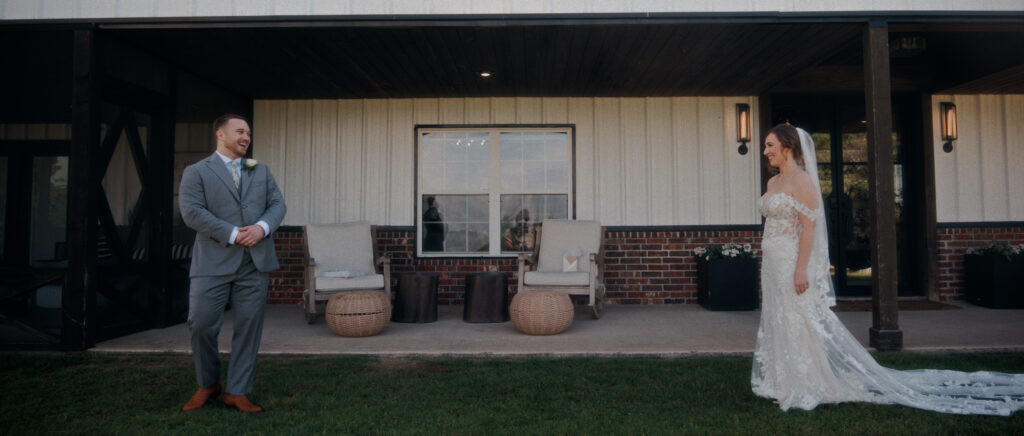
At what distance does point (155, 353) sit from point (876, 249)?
5.11 meters

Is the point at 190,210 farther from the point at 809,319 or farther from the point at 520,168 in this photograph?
the point at 520,168

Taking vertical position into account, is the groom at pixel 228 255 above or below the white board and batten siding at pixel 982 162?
below

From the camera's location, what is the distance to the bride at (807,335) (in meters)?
2.94

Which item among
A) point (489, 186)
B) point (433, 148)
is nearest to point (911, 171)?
point (489, 186)

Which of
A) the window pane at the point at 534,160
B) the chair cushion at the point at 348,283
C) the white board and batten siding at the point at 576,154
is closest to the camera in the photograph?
the chair cushion at the point at 348,283

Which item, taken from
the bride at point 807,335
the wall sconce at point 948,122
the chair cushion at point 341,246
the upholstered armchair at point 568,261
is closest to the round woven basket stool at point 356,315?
the chair cushion at point 341,246

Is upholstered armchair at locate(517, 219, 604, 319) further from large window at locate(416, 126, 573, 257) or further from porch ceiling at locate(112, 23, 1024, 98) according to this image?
porch ceiling at locate(112, 23, 1024, 98)

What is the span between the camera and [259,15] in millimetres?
4332

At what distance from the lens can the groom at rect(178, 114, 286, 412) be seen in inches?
110

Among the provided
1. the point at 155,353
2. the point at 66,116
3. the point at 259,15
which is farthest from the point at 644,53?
the point at 66,116

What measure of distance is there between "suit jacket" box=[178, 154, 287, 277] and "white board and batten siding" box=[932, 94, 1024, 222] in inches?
277

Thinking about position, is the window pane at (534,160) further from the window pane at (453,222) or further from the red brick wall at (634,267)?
the red brick wall at (634,267)

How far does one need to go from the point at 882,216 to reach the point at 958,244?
11.6 ft

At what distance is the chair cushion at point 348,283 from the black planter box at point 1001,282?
617 cm
